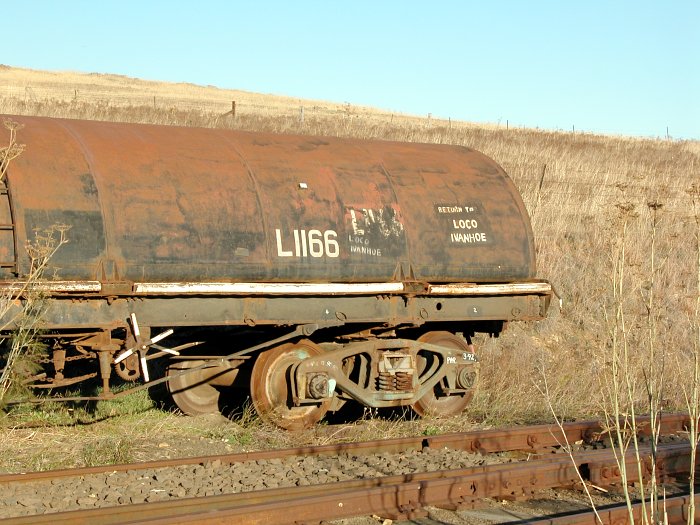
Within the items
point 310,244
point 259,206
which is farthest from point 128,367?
point 310,244

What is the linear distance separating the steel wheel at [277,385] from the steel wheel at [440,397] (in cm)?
154

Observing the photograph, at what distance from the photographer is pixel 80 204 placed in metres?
7.75

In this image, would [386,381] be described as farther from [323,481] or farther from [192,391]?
[323,481]

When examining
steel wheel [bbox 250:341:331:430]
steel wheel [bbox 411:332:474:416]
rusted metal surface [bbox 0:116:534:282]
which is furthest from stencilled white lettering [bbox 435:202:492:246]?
steel wheel [bbox 250:341:331:430]

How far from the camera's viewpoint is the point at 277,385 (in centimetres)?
916

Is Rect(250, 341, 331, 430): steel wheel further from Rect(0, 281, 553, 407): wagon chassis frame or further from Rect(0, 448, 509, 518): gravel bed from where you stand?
Rect(0, 448, 509, 518): gravel bed

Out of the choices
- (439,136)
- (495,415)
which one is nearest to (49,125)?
(495,415)

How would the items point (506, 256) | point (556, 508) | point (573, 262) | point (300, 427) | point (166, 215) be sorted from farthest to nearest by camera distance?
point (573, 262) → point (506, 256) → point (300, 427) → point (166, 215) → point (556, 508)

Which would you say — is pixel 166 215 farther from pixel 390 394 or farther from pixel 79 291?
pixel 390 394

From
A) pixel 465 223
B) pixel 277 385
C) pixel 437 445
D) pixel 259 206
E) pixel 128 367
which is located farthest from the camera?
pixel 465 223

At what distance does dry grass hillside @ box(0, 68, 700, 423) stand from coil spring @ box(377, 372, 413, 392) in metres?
1.32

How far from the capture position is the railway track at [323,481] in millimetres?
5961

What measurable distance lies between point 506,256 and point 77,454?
5144 millimetres

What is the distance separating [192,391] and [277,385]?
1.20 m
